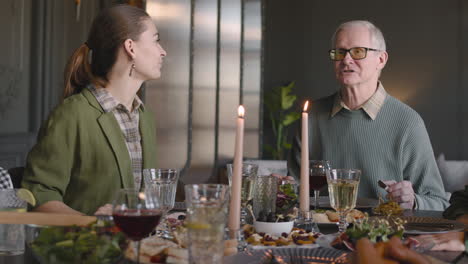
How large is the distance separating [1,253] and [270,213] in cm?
64

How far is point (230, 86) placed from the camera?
6.41 m

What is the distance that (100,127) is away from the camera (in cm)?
193

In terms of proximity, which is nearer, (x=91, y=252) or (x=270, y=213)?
(x=91, y=252)

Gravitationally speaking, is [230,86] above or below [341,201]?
above

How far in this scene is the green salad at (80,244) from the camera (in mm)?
923

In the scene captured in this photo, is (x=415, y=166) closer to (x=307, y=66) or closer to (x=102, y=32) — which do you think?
(x=102, y=32)

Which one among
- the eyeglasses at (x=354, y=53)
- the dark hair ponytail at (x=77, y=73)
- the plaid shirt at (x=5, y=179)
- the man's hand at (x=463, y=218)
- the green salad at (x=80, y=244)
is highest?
the eyeglasses at (x=354, y=53)

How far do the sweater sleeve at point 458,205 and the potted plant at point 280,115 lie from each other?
528 centimetres

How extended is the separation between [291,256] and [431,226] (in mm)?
508

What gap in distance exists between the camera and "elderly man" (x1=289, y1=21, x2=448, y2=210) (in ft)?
8.02

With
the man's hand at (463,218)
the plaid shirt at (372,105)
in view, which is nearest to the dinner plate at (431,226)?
the man's hand at (463,218)

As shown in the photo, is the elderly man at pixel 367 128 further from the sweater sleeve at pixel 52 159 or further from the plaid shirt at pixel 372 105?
the sweater sleeve at pixel 52 159

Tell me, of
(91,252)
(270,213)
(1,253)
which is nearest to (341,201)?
(270,213)

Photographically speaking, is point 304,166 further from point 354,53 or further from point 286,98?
point 286,98
